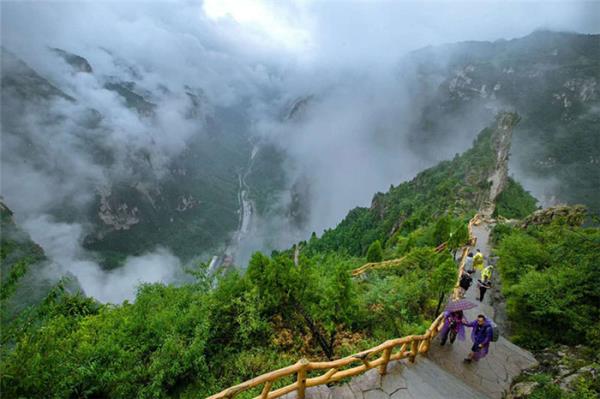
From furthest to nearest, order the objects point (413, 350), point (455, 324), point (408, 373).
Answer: point (455, 324), point (413, 350), point (408, 373)

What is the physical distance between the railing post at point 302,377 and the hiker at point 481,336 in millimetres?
5806

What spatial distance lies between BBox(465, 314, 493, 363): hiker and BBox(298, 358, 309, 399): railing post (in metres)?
5.81

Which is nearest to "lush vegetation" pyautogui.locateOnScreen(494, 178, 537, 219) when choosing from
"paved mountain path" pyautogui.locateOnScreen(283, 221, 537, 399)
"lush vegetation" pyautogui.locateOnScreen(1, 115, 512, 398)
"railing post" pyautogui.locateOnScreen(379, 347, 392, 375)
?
"paved mountain path" pyautogui.locateOnScreen(283, 221, 537, 399)

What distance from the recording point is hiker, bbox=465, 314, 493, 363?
31.3ft

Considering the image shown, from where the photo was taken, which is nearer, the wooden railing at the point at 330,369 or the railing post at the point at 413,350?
the wooden railing at the point at 330,369

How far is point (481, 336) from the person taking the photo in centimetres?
966

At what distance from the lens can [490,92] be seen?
18012cm

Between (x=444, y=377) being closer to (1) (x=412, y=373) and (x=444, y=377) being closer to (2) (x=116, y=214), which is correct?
(1) (x=412, y=373)

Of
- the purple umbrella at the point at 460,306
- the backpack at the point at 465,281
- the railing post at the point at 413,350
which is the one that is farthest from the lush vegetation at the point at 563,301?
the railing post at the point at 413,350

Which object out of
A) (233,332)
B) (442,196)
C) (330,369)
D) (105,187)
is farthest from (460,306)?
(105,187)

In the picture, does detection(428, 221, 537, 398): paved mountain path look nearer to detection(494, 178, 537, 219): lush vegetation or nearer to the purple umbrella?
the purple umbrella

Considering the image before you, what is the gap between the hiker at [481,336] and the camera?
31.3 ft

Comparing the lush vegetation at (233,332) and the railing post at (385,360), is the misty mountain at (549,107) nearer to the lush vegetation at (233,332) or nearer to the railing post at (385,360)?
the lush vegetation at (233,332)

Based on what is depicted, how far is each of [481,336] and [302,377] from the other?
618cm
